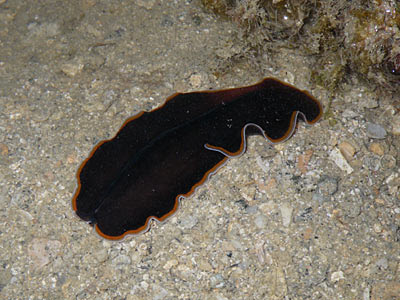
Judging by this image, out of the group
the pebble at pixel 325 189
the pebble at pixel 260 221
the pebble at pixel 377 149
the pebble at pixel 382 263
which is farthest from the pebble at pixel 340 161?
the pebble at pixel 260 221

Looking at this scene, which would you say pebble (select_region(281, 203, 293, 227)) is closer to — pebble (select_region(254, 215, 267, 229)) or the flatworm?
pebble (select_region(254, 215, 267, 229))

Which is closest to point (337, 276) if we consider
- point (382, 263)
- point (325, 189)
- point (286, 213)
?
point (382, 263)

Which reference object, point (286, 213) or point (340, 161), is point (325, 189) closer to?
point (340, 161)

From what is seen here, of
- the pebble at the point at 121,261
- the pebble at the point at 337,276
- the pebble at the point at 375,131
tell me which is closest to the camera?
the pebble at the point at 337,276

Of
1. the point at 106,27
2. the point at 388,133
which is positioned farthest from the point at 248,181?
the point at 106,27

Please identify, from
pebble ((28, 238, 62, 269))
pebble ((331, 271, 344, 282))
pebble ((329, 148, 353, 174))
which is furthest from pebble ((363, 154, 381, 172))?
pebble ((28, 238, 62, 269))

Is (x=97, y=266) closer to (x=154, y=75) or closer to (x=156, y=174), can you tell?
(x=156, y=174)

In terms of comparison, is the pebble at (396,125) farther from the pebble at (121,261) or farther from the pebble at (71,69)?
the pebble at (71,69)

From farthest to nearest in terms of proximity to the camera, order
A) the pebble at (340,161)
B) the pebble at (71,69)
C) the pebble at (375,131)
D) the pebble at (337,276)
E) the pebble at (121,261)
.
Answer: the pebble at (71,69)
the pebble at (375,131)
the pebble at (340,161)
the pebble at (121,261)
the pebble at (337,276)
